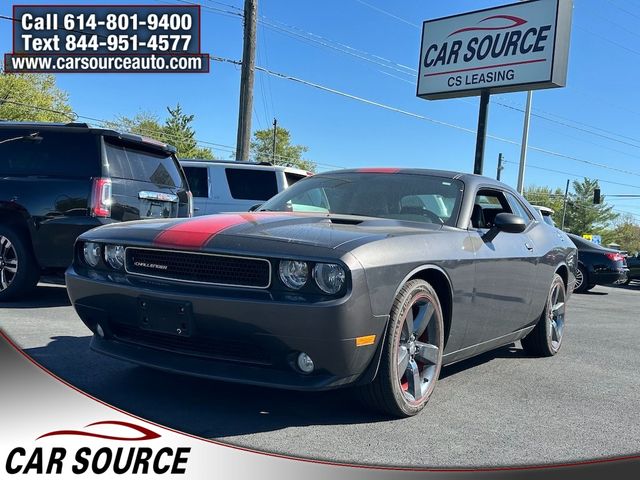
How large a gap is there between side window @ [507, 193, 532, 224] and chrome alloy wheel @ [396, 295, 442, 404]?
205cm

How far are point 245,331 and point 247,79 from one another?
44.5ft

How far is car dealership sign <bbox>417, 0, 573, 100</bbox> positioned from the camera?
17250 millimetres

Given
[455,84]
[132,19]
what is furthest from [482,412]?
[455,84]

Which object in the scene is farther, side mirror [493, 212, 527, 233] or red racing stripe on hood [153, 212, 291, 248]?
side mirror [493, 212, 527, 233]

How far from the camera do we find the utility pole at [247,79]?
15438 millimetres

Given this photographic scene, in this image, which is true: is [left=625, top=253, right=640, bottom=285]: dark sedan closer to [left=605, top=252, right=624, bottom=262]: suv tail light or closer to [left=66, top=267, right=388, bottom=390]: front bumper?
[left=605, top=252, right=624, bottom=262]: suv tail light

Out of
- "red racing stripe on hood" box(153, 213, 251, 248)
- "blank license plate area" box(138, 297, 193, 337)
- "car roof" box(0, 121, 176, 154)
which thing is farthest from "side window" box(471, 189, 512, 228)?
"car roof" box(0, 121, 176, 154)

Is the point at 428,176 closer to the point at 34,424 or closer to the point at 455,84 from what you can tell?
the point at 34,424

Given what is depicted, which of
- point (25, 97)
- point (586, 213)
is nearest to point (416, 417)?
point (25, 97)

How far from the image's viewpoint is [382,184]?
4.30 meters

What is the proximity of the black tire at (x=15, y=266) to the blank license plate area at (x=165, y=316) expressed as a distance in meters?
3.55

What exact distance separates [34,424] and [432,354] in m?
2.05

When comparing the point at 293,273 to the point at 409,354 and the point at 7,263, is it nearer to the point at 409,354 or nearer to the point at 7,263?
the point at 409,354

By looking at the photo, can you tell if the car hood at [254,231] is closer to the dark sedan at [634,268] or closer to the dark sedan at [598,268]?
the dark sedan at [598,268]
